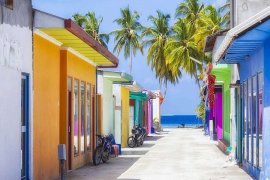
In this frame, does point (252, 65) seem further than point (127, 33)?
No

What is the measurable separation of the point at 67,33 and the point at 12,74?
2464mm

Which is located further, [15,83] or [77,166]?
[77,166]

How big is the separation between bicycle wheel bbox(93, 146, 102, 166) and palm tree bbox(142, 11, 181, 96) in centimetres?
3869

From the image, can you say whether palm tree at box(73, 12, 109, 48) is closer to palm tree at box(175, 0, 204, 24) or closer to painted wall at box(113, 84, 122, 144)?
palm tree at box(175, 0, 204, 24)

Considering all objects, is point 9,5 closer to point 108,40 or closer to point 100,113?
point 100,113

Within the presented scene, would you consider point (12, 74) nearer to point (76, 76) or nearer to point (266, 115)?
point (266, 115)

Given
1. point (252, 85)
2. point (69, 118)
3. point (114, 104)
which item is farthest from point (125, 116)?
point (252, 85)

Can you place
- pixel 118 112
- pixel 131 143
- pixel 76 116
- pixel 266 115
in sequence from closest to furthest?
pixel 266 115 < pixel 76 116 < pixel 118 112 < pixel 131 143

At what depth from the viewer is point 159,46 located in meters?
61.3

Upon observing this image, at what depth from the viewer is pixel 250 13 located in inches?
773

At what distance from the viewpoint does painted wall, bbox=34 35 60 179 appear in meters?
13.1

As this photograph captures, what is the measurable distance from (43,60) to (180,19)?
43575 millimetres

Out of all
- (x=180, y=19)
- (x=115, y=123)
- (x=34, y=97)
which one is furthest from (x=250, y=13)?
(x=180, y=19)

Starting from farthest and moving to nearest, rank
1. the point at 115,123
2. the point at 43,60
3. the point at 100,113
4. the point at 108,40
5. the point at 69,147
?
1. the point at 108,40
2. the point at 115,123
3. the point at 100,113
4. the point at 69,147
5. the point at 43,60
